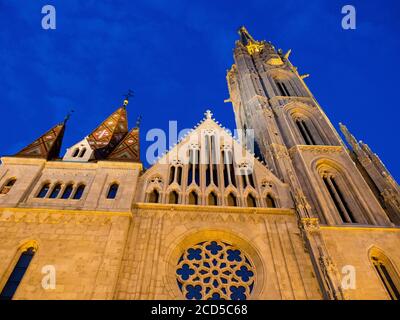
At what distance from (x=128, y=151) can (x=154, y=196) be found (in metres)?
3.09

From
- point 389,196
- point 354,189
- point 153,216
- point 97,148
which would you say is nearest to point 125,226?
point 153,216

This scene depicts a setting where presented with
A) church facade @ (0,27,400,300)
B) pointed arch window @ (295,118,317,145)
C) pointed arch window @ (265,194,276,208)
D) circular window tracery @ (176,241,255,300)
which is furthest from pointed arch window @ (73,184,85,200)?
pointed arch window @ (295,118,317,145)

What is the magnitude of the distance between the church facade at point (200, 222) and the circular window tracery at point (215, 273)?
1.5 inches

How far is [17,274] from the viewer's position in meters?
10.8

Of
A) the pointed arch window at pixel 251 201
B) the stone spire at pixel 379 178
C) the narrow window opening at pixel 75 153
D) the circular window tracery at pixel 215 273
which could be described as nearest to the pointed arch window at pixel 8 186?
the narrow window opening at pixel 75 153

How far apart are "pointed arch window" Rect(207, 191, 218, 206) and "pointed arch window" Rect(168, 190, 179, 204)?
139 centimetres

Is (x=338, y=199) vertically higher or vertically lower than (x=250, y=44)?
lower

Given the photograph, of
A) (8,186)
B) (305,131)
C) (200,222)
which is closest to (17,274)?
(8,186)

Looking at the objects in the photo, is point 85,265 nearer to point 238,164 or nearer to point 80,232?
point 80,232

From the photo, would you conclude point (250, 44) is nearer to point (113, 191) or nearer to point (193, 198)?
point (193, 198)

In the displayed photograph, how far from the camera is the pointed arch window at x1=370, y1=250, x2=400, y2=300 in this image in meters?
11.7

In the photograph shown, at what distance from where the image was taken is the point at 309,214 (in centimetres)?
1280

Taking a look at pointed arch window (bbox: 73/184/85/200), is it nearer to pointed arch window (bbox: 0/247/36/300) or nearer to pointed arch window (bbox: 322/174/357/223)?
pointed arch window (bbox: 0/247/36/300)

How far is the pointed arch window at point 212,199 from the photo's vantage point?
13967mm
